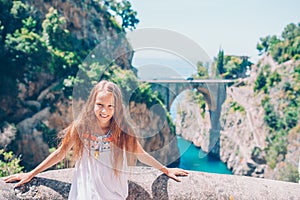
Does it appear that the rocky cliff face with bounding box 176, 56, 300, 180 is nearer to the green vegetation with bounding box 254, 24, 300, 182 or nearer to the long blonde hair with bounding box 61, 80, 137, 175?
the green vegetation with bounding box 254, 24, 300, 182

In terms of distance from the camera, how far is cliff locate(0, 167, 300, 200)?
1.74m

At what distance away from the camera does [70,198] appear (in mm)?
1565

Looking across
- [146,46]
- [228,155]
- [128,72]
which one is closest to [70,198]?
[146,46]

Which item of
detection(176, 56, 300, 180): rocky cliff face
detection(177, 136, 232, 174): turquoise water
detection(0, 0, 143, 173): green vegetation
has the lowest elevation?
detection(177, 136, 232, 174): turquoise water

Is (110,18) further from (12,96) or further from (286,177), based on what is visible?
(286,177)

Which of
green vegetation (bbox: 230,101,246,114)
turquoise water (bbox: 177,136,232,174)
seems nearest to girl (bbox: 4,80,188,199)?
turquoise water (bbox: 177,136,232,174)

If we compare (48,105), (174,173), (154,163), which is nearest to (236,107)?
(48,105)

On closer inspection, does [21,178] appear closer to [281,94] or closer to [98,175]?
[98,175]

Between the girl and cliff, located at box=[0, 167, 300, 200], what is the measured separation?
0.19 meters

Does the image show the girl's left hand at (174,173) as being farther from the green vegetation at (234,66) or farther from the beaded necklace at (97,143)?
the green vegetation at (234,66)

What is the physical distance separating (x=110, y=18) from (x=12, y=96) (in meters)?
7.23

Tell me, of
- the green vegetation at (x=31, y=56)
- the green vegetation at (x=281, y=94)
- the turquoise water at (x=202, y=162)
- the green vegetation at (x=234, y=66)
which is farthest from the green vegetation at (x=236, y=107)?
the green vegetation at (x=31, y=56)

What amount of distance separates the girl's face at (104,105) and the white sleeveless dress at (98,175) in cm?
12

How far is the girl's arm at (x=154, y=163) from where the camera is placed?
5.45ft
